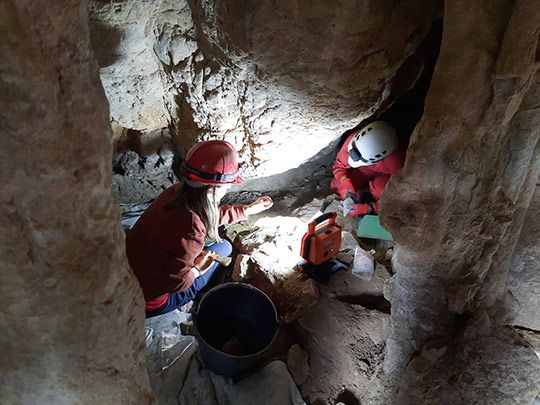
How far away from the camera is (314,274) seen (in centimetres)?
295

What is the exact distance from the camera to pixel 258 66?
234cm

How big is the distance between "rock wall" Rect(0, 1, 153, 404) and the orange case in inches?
73.1

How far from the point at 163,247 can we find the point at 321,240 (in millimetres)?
1315

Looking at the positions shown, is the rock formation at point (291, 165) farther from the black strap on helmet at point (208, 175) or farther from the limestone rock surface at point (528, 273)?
the black strap on helmet at point (208, 175)

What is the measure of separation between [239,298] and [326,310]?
729 mm

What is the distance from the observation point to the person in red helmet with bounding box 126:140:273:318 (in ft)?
7.78

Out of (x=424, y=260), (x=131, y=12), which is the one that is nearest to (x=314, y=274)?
(x=424, y=260)

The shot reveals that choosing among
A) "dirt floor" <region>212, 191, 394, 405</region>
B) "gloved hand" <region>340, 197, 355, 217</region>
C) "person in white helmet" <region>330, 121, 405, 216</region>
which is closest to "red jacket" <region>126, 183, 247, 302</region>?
"dirt floor" <region>212, 191, 394, 405</region>

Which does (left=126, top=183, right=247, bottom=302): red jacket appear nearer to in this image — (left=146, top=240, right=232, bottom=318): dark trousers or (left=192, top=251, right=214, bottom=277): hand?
(left=146, top=240, right=232, bottom=318): dark trousers

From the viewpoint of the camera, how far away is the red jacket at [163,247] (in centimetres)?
237

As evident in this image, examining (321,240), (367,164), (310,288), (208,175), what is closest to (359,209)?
(367,164)

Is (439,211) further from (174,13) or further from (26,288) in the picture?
(174,13)

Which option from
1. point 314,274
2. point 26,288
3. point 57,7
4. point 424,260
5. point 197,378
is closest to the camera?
point 57,7

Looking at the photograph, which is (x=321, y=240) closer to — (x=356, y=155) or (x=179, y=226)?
(x=179, y=226)
